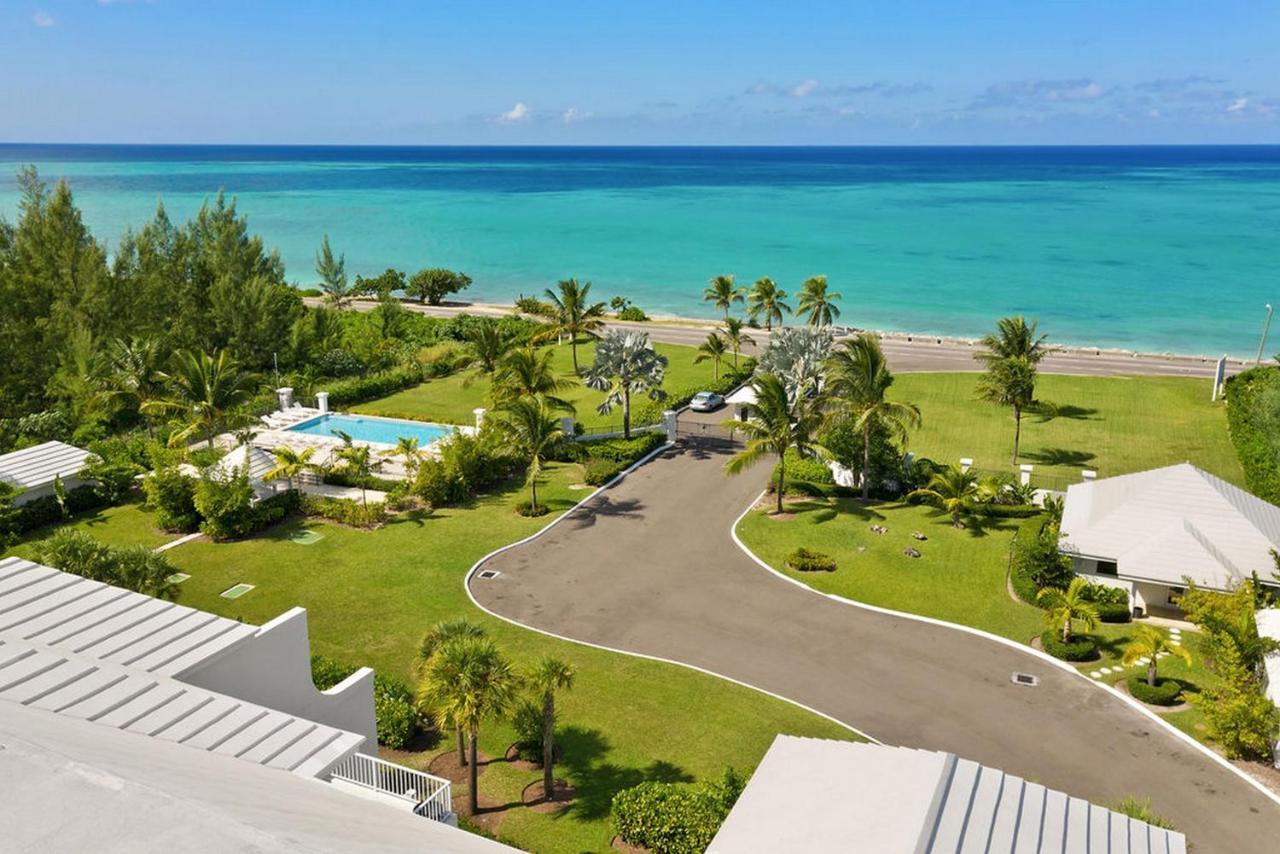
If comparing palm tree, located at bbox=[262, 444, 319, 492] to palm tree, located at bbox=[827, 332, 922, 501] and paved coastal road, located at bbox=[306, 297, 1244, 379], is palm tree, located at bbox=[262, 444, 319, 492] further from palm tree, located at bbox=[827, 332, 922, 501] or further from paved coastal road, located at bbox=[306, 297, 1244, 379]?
paved coastal road, located at bbox=[306, 297, 1244, 379]

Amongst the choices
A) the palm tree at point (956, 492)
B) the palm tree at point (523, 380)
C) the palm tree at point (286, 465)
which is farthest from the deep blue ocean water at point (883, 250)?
the palm tree at point (286, 465)

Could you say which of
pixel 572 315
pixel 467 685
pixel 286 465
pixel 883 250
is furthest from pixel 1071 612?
pixel 883 250

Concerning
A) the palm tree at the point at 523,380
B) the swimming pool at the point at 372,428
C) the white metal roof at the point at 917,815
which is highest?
the palm tree at the point at 523,380

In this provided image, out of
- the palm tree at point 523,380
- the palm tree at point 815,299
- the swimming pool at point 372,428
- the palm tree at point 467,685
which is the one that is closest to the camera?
the palm tree at point 467,685

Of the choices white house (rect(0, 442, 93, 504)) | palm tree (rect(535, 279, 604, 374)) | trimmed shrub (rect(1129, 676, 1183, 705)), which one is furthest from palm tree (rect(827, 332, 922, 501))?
white house (rect(0, 442, 93, 504))

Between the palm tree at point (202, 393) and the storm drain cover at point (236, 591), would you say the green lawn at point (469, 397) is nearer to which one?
the palm tree at point (202, 393)

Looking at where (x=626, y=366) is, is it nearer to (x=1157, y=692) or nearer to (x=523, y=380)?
(x=523, y=380)
